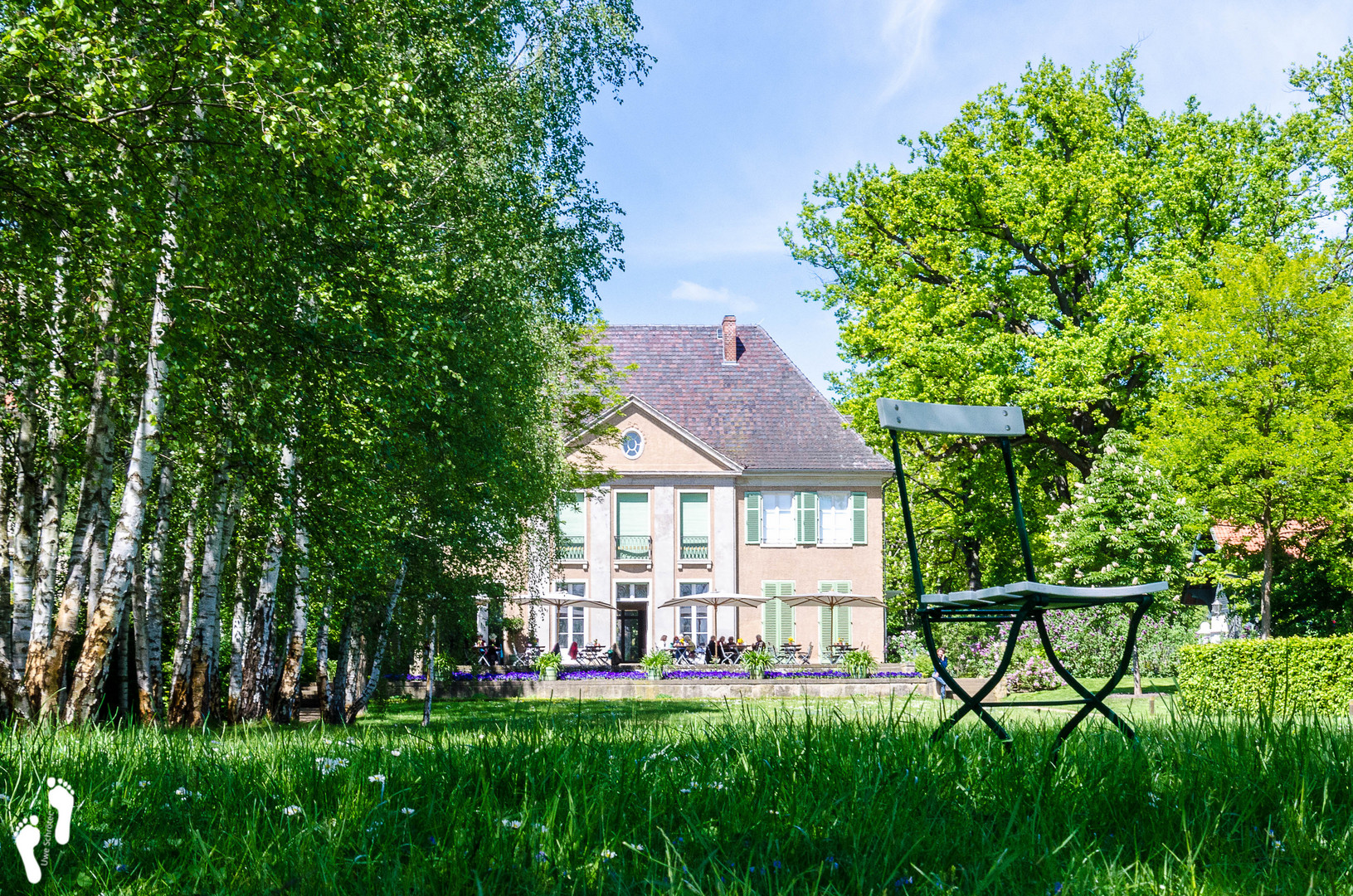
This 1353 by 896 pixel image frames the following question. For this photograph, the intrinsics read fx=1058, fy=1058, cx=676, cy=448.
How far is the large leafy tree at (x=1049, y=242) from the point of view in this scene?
24172 millimetres

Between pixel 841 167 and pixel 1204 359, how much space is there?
10.3 metres

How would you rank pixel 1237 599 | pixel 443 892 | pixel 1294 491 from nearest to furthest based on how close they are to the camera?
1. pixel 443 892
2. pixel 1294 491
3. pixel 1237 599

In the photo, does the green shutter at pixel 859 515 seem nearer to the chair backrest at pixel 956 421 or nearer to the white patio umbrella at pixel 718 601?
the white patio umbrella at pixel 718 601

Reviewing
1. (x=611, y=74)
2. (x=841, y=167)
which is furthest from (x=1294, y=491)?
(x=611, y=74)

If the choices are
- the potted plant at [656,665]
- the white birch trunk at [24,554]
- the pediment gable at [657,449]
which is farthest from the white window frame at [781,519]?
the white birch trunk at [24,554]

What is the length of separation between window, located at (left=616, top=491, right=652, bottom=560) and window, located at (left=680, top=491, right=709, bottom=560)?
4.21ft

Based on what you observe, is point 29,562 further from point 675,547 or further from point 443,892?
point 675,547

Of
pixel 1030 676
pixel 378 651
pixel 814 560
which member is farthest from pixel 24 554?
pixel 814 560

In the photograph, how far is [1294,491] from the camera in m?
20.7

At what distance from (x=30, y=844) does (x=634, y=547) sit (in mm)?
35799

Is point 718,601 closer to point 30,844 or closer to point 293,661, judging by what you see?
point 293,661

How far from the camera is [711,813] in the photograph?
2713 millimetres

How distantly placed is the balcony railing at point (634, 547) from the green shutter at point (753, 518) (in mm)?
3501

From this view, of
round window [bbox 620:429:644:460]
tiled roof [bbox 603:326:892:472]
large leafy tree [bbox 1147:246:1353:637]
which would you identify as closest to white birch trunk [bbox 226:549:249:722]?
large leafy tree [bbox 1147:246:1353:637]
